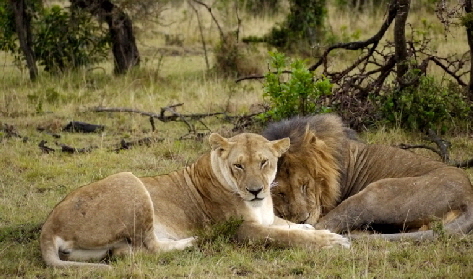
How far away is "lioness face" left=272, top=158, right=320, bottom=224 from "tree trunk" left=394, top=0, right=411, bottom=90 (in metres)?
3.19

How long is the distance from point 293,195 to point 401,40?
3.42m

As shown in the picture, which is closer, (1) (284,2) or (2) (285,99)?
(2) (285,99)

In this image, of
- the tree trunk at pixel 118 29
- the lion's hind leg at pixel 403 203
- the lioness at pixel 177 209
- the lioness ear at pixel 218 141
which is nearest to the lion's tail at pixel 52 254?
the lioness at pixel 177 209

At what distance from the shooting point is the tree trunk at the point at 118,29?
1305cm

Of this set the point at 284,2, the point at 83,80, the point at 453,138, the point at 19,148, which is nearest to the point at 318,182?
the point at 453,138

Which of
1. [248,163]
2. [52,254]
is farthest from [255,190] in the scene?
[52,254]

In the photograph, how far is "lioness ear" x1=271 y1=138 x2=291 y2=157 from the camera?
5725 millimetres

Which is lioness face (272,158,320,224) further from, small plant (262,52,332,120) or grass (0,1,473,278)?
small plant (262,52,332,120)

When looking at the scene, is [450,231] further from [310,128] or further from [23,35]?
[23,35]

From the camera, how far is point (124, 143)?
896 cm

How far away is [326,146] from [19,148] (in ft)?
12.0

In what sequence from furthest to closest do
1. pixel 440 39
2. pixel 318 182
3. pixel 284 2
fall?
pixel 284 2 < pixel 440 39 < pixel 318 182

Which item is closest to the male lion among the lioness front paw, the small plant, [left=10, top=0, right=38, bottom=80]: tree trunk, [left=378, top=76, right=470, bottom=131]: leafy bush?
the lioness front paw

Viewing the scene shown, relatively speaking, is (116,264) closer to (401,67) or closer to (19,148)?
(19,148)
